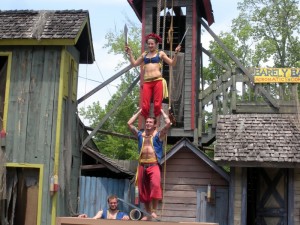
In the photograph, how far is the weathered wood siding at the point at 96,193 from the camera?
607 inches

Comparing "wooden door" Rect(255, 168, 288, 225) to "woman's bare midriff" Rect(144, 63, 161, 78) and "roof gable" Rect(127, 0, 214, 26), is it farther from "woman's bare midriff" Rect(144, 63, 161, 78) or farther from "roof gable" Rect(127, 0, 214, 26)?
"woman's bare midriff" Rect(144, 63, 161, 78)

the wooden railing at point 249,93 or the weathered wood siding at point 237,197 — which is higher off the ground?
the wooden railing at point 249,93

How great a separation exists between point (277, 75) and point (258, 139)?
2047 mm

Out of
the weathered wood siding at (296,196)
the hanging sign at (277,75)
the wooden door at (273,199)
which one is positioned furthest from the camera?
the hanging sign at (277,75)

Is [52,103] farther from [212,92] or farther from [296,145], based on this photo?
[296,145]

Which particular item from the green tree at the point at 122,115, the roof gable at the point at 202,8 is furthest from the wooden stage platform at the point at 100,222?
the green tree at the point at 122,115

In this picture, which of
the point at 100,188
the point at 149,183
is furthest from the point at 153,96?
the point at 100,188

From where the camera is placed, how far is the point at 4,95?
47.0 ft

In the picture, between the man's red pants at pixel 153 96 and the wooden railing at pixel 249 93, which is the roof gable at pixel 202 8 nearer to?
the wooden railing at pixel 249 93

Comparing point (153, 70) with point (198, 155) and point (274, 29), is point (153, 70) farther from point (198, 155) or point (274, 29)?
point (274, 29)

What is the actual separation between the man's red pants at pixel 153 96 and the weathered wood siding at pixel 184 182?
5.12 metres

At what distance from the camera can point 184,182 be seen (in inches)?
587

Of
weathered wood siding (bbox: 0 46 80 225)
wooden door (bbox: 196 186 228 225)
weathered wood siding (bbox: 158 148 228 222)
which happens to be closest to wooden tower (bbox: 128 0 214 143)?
weathered wood siding (bbox: 158 148 228 222)

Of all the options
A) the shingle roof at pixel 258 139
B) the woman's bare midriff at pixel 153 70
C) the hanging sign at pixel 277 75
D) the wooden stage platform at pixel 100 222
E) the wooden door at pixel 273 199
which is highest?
the hanging sign at pixel 277 75
